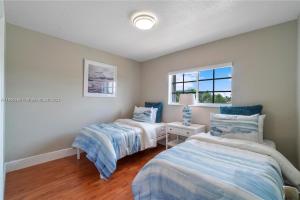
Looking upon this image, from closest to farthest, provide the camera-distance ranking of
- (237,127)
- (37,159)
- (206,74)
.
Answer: (237,127) < (37,159) < (206,74)

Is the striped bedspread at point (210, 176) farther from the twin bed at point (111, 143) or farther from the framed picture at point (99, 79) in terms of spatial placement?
the framed picture at point (99, 79)

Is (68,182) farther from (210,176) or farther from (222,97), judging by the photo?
(222,97)

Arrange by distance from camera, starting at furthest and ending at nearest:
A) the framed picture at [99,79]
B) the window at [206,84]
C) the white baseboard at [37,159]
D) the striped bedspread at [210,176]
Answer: the framed picture at [99,79] → the window at [206,84] → the white baseboard at [37,159] → the striped bedspread at [210,176]

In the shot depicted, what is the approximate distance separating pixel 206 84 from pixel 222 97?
1.37ft

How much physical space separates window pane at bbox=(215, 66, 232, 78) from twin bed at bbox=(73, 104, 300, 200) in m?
1.31

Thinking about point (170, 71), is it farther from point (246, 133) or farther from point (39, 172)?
point (39, 172)

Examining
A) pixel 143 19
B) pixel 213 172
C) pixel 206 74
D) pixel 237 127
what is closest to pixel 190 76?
pixel 206 74

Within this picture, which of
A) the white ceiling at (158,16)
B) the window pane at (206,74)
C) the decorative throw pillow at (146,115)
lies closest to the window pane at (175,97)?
the decorative throw pillow at (146,115)

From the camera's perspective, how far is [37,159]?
8.04 ft

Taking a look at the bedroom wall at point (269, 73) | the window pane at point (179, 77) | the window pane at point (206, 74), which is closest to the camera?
the bedroom wall at point (269, 73)

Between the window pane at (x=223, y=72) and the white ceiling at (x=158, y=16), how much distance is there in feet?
1.92

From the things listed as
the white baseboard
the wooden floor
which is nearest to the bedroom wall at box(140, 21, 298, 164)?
the wooden floor

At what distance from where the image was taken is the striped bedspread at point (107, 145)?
2029 millimetres

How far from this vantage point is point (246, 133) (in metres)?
1.83
